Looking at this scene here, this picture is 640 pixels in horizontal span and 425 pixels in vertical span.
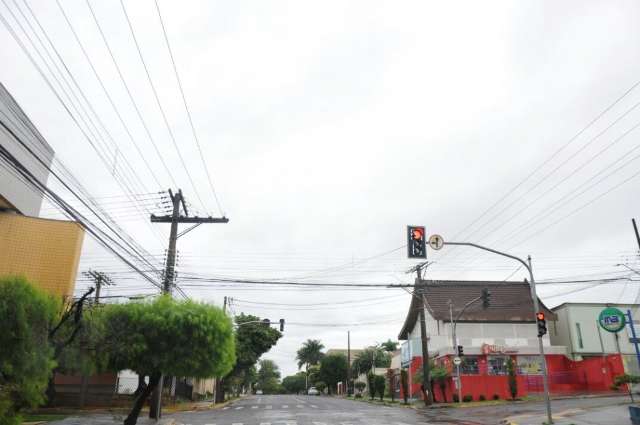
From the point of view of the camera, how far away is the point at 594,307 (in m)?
50.3

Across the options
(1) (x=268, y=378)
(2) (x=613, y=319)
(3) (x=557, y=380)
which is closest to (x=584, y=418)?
(2) (x=613, y=319)

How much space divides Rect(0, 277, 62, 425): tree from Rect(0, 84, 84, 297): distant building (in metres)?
15.2

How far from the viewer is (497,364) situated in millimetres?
43906

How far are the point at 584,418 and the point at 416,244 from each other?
38.2 ft

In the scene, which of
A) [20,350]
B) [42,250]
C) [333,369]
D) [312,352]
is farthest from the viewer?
[312,352]

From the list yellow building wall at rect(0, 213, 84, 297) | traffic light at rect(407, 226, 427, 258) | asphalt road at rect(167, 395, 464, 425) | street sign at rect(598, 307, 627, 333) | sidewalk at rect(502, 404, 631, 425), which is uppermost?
yellow building wall at rect(0, 213, 84, 297)

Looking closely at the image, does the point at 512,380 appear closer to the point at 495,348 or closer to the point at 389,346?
the point at 495,348

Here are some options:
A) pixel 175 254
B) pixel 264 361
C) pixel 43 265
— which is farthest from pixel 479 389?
pixel 264 361

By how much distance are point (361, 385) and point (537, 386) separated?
125ft

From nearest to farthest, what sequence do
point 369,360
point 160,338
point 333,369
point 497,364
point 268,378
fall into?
1. point 160,338
2. point 497,364
3. point 369,360
4. point 333,369
5. point 268,378

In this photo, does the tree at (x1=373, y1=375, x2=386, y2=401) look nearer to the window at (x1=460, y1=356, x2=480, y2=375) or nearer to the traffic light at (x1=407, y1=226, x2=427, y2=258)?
the window at (x1=460, y1=356, x2=480, y2=375)

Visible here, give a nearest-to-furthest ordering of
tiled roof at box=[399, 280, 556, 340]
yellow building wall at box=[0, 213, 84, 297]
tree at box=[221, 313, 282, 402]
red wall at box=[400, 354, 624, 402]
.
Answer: yellow building wall at box=[0, 213, 84, 297] < red wall at box=[400, 354, 624, 402] < tiled roof at box=[399, 280, 556, 340] < tree at box=[221, 313, 282, 402]

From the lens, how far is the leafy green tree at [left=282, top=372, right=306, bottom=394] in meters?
143

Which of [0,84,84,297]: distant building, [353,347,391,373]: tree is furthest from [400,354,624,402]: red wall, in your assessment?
[353,347,391,373]: tree
